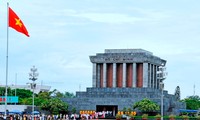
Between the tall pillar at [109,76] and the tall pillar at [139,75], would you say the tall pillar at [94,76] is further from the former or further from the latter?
the tall pillar at [139,75]

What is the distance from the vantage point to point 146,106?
211 feet

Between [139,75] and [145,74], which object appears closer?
[145,74]

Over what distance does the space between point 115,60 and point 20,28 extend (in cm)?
4398

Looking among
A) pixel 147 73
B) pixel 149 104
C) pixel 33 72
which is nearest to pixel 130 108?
pixel 149 104

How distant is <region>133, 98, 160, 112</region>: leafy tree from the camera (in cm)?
6438

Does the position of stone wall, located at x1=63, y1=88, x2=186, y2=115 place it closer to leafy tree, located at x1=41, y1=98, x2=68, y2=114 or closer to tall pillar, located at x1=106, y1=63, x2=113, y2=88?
leafy tree, located at x1=41, y1=98, x2=68, y2=114

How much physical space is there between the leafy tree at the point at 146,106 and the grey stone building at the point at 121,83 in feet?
7.65

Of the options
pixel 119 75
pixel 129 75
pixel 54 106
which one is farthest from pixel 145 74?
pixel 54 106

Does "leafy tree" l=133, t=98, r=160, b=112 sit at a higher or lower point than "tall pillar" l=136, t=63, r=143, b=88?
lower

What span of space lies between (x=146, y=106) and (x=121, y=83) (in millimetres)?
11789

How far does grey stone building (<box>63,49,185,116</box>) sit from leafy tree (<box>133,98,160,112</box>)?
7.65 feet

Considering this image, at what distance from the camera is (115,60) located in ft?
245

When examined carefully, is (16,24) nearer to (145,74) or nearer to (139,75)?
(145,74)

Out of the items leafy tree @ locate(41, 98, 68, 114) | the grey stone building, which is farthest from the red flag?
the grey stone building
